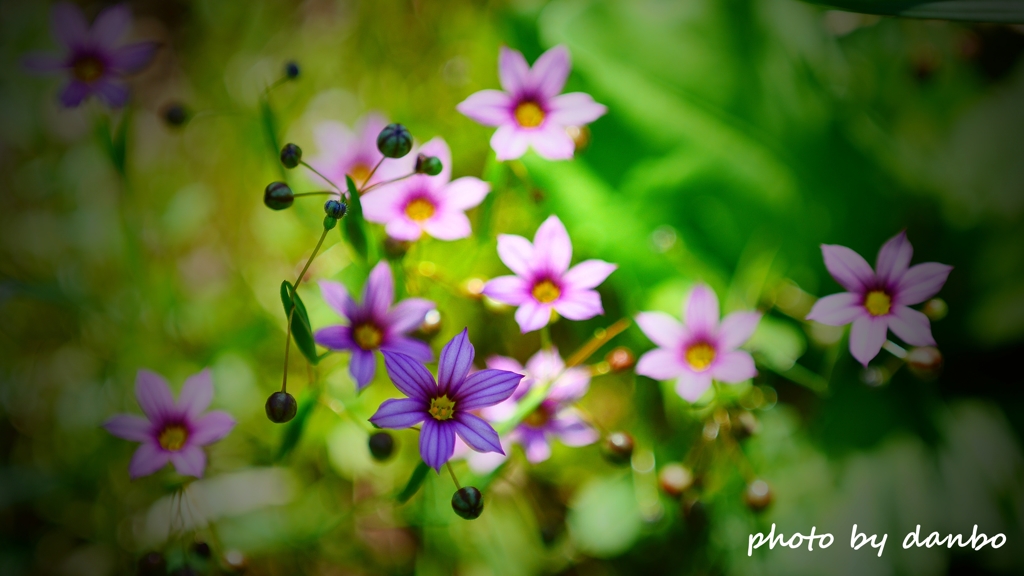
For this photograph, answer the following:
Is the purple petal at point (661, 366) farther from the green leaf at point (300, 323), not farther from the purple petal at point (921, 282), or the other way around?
the green leaf at point (300, 323)

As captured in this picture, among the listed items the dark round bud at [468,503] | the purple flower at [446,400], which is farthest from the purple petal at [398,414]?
the dark round bud at [468,503]

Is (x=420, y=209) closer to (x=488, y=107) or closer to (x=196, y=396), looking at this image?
(x=488, y=107)

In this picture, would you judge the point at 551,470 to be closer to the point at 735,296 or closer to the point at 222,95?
the point at 735,296

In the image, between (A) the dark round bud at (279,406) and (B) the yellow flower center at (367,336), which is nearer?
(A) the dark round bud at (279,406)

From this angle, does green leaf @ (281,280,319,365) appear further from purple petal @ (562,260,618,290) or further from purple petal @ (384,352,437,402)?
purple petal @ (562,260,618,290)

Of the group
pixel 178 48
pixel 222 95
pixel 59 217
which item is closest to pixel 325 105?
pixel 222 95

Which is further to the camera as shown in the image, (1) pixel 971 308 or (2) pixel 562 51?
(1) pixel 971 308

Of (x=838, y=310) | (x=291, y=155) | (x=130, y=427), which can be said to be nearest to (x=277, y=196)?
(x=291, y=155)

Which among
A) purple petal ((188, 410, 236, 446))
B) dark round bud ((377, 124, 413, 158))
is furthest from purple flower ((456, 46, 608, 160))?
purple petal ((188, 410, 236, 446))
